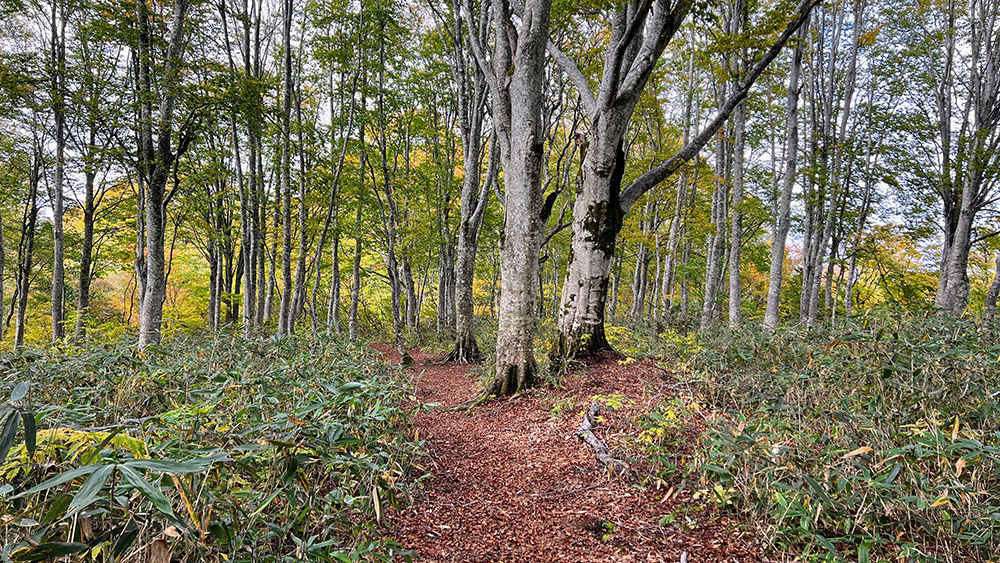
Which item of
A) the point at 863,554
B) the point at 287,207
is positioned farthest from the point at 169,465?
the point at 287,207

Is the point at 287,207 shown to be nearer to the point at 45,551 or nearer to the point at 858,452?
the point at 45,551

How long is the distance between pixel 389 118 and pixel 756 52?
9306mm

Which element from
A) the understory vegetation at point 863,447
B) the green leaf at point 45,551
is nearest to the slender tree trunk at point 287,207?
the understory vegetation at point 863,447

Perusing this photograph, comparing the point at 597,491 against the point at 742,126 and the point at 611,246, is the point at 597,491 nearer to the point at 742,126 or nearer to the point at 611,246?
the point at 611,246

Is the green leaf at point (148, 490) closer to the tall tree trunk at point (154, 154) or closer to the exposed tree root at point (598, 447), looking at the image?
the exposed tree root at point (598, 447)

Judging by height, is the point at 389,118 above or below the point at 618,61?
above

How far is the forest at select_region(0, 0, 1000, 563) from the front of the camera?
6.36ft

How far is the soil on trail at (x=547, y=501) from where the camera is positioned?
7.95 feet

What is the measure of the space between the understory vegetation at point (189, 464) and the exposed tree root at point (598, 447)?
152cm

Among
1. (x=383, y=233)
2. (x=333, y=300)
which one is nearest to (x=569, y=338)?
(x=383, y=233)

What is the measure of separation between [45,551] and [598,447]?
3.28 m

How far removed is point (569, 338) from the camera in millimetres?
6105

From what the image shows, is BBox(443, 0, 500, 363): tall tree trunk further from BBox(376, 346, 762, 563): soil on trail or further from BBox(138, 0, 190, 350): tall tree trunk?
BBox(138, 0, 190, 350): tall tree trunk

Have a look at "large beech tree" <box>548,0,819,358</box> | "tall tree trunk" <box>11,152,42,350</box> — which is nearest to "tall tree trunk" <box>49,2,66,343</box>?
"tall tree trunk" <box>11,152,42,350</box>
